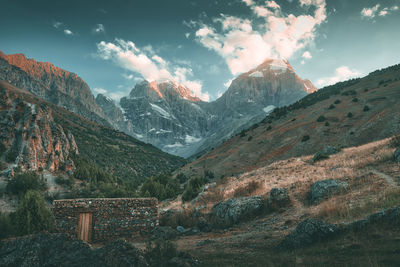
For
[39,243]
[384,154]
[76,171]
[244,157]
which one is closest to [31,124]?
[76,171]

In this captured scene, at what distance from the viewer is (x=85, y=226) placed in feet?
48.5

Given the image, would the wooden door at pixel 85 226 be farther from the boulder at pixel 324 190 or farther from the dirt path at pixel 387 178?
the dirt path at pixel 387 178

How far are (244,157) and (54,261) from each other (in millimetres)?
42498

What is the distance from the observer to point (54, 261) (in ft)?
20.9

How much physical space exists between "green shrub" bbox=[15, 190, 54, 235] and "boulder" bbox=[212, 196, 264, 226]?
1219 centimetres

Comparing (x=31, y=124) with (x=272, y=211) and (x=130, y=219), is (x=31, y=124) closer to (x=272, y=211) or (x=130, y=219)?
(x=130, y=219)

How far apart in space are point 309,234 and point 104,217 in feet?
43.8

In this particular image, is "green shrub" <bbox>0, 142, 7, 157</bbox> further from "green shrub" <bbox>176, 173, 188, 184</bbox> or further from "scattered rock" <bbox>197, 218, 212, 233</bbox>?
"scattered rock" <bbox>197, 218, 212, 233</bbox>

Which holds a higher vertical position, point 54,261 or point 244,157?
point 244,157

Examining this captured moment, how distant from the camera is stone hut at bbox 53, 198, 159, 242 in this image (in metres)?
14.5

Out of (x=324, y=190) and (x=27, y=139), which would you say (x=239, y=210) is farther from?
(x=27, y=139)

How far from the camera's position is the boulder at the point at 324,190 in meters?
11.6

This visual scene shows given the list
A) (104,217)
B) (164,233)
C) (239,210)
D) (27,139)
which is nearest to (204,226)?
(239,210)

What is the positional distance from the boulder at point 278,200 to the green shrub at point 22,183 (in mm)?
42051
